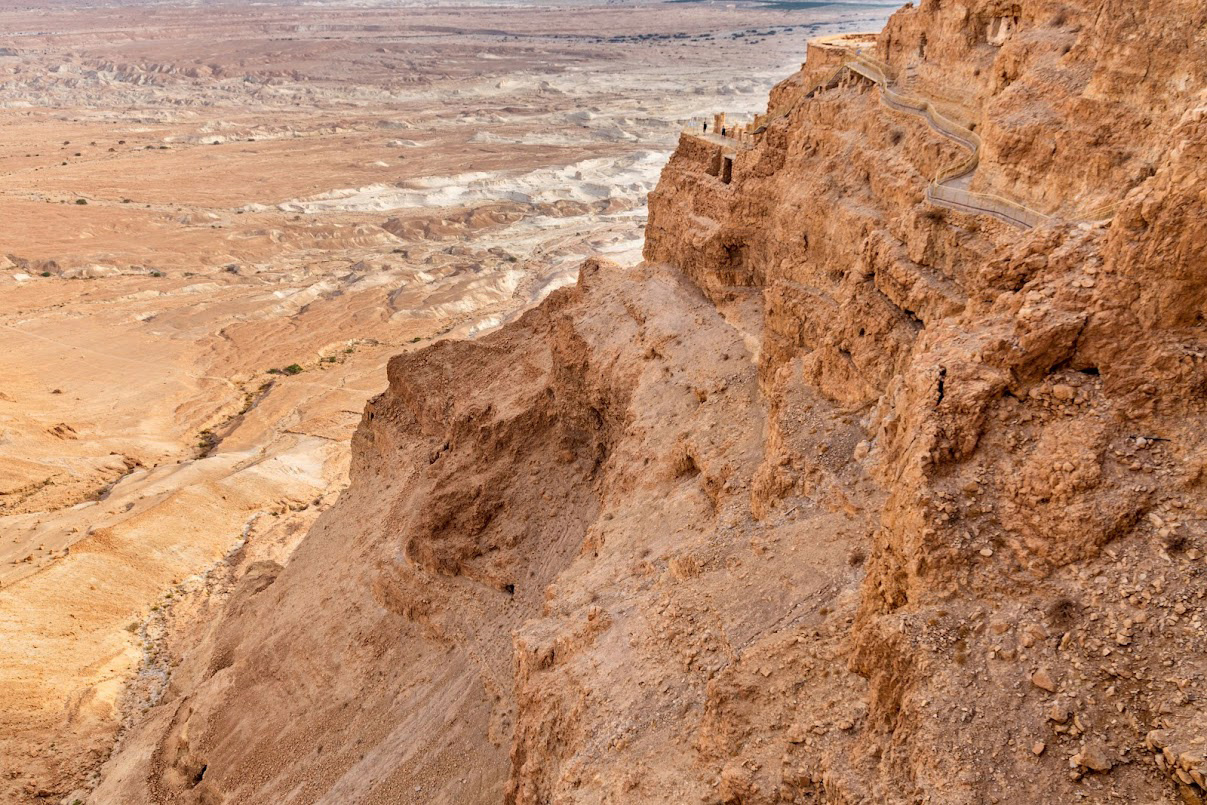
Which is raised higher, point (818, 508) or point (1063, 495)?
point (1063, 495)

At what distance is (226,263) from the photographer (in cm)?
6638

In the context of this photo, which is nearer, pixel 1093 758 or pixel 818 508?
pixel 1093 758

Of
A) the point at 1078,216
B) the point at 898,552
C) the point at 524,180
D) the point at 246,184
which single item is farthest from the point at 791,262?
the point at 246,184

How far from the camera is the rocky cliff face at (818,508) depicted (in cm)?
754

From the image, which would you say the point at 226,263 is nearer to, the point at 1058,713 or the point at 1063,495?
the point at 1063,495

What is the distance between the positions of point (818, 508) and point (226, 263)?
65015mm

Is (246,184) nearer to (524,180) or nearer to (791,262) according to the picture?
(524,180)

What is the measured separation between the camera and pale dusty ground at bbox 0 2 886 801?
2834 cm

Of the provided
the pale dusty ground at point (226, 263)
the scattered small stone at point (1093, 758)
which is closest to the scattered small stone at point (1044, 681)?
the scattered small stone at point (1093, 758)

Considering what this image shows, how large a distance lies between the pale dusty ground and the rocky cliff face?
570cm

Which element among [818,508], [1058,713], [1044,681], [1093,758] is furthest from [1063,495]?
[818,508]

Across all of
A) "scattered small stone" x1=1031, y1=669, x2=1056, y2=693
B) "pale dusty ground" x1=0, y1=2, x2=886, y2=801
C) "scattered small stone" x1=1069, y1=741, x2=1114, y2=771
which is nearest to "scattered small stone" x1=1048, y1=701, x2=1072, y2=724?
"scattered small stone" x1=1031, y1=669, x2=1056, y2=693

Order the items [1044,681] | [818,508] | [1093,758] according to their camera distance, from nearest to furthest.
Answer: [1093,758], [1044,681], [818,508]

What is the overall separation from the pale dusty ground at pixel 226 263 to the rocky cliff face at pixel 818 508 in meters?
5.70
